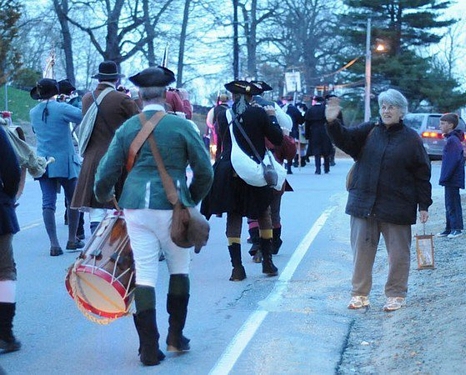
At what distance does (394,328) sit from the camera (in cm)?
757

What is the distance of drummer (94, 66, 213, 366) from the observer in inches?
250

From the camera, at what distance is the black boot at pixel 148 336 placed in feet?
20.9

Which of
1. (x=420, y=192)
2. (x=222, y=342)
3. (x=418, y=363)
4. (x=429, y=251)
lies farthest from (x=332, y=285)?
Answer: (x=418, y=363)

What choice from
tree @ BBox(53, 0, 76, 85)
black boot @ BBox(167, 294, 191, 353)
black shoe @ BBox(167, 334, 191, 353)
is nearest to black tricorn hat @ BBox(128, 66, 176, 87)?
black boot @ BBox(167, 294, 191, 353)

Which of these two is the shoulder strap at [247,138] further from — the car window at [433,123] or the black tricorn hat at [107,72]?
the car window at [433,123]

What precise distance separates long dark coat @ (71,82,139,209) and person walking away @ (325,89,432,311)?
241cm

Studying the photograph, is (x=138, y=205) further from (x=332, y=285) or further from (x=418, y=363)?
(x=332, y=285)

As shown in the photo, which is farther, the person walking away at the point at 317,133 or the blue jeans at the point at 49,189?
the person walking away at the point at 317,133

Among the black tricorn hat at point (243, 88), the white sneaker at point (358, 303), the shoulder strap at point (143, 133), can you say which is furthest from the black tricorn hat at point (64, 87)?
the shoulder strap at point (143, 133)

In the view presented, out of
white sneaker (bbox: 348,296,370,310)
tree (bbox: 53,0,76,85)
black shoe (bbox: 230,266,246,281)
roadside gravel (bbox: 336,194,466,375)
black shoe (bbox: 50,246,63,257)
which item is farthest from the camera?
tree (bbox: 53,0,76,85)

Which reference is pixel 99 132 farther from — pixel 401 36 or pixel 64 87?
pixel 401 36

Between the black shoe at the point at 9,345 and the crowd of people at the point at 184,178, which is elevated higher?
the crowd of people at the point at 184,178

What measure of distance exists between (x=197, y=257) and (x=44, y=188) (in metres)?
1.93

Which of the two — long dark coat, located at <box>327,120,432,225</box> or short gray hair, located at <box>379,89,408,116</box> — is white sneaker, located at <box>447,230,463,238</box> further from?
short gray hair, located at <box>379,89,408,116</box>
